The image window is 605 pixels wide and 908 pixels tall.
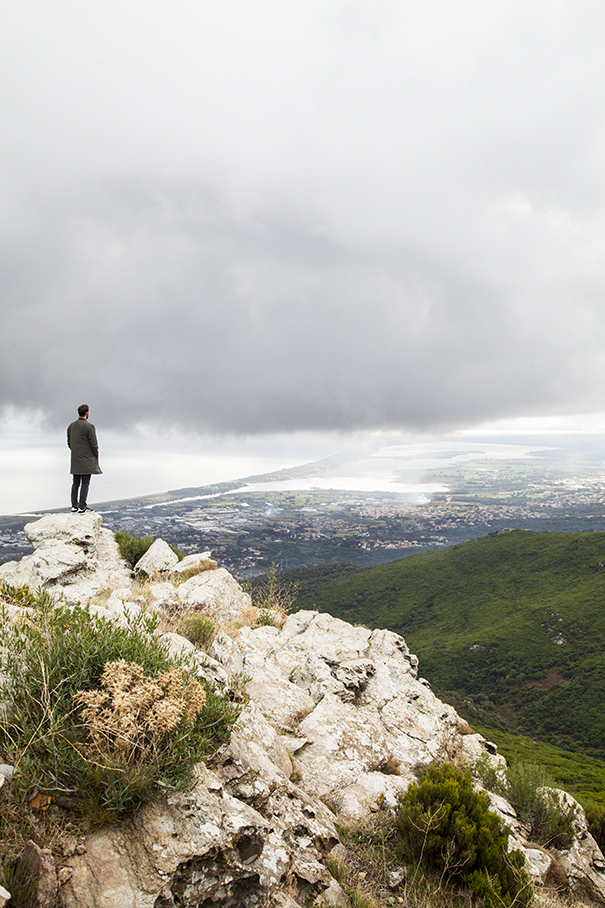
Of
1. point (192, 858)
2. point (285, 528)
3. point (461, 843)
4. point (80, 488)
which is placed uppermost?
point (80, 488)

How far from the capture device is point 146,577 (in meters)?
14.1

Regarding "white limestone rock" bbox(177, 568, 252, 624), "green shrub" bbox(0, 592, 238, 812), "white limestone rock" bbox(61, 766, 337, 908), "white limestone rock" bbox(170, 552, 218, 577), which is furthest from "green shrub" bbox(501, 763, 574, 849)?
"white limestone rock" bbox(170, 552, 218, 577)

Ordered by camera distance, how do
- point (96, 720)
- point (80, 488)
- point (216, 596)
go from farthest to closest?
point (80, 488)
point (216, 596)
point (96, 720)

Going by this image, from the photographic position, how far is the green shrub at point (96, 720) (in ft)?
10.6

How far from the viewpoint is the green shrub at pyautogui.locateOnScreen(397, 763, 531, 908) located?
15.2ft

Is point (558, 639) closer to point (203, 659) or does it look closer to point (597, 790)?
point (597, 790)

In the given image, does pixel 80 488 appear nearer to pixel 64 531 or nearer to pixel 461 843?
pixel 64 531

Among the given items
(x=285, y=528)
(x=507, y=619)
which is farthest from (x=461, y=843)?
(x=285, y=528)

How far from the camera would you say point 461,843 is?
197 inches

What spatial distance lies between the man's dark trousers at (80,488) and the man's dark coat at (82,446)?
45cm

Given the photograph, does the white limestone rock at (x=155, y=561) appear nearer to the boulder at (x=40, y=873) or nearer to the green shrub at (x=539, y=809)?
the green shrub at (x=539, y=809)

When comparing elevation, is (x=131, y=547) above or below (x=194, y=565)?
above

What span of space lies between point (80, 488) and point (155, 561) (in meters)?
3.86

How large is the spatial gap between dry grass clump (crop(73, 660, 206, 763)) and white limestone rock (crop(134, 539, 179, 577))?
443 inches
